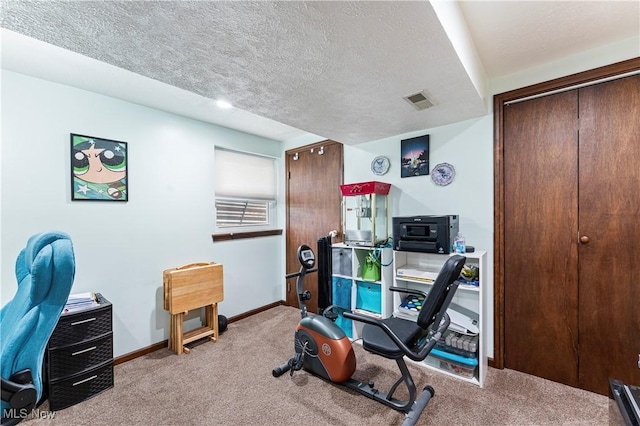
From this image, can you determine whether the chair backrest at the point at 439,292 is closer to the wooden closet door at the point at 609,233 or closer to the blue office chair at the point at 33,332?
the wooden closet door at the point at 609,233

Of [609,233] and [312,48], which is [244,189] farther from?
[609,233]

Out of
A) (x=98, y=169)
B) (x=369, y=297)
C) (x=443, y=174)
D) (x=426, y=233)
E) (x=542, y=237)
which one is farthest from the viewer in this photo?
(x=369, y=297)

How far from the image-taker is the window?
345cm

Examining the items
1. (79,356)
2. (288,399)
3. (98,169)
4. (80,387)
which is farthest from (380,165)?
(80,387)

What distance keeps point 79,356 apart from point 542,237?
3705 millimetres

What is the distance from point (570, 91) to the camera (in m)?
2.03

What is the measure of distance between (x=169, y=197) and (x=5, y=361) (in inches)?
82.2

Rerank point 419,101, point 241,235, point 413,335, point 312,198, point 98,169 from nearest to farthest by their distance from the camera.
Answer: point 413,335 < point 419,101 < point 98,169 < point 241,235 < point 312,198

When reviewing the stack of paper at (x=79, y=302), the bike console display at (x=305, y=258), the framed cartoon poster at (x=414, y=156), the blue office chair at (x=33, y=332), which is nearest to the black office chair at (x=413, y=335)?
the bike console display at (x=305, y=258)

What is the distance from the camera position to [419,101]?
203cm

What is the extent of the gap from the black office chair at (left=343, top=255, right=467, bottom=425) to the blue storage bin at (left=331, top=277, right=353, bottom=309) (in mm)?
843

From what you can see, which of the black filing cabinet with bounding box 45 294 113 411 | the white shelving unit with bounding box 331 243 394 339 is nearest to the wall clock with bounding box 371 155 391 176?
the white shelving unit with bounding box 331 243 394 339

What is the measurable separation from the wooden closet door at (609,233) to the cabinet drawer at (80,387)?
367 cm

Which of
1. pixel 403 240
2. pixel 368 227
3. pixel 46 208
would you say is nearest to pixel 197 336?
pixel 46 208
